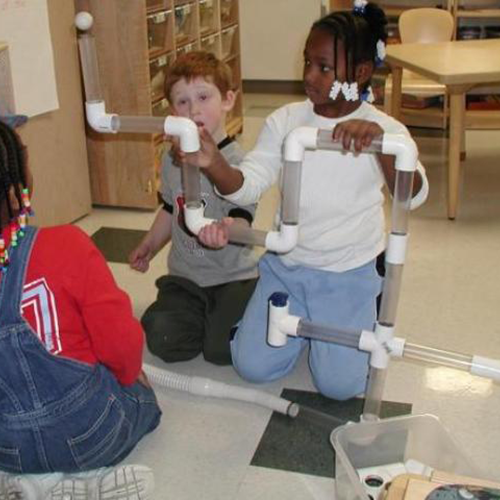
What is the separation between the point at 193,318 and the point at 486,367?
0.74 m

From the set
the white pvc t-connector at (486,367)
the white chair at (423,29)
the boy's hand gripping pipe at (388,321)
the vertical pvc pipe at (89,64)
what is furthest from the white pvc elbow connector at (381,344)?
the white chair at (423,29)

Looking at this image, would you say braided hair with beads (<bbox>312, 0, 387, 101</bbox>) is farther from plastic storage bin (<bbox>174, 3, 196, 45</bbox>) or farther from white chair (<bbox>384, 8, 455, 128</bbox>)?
white chair (<bbox>384, 8, 455, 128</bbox>)

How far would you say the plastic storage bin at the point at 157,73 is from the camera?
245 centimetres

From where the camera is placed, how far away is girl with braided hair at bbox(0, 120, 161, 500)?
1029mm

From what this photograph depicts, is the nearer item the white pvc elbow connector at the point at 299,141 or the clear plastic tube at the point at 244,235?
the white pvc elbow connector at the point at 299,141

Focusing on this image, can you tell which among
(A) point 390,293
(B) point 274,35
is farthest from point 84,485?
(B) point 274,35

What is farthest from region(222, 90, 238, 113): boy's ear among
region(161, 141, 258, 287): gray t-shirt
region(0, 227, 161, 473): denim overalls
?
region(0, 227, 161, 473): denim overalls

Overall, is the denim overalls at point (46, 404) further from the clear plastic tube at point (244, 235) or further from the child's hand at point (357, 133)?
the child's hand at point (357, 133)

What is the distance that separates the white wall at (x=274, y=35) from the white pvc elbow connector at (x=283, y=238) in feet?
10.5

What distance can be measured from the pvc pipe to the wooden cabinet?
1051mm

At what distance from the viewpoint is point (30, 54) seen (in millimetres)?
2047

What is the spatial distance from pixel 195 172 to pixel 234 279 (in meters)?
0.56

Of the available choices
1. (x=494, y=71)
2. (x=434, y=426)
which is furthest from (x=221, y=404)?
(x=494, y=71)

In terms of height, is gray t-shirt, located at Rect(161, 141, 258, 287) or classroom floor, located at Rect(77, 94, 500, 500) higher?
gray t-shirt, located at Rect(161, 141, 258, 287)
